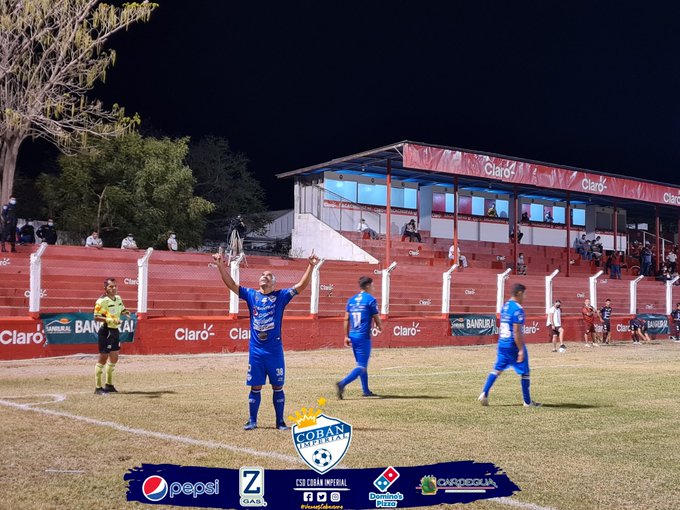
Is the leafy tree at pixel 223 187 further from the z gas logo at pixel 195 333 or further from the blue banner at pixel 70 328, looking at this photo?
the blue banner at pixel 70 328

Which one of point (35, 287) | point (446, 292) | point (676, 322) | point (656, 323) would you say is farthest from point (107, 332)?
point (656, 323)

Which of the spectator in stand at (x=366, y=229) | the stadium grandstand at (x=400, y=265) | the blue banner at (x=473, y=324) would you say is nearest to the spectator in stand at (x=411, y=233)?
the stadium grandstand at (x=400, y=265)

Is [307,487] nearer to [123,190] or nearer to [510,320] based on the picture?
[510,320]

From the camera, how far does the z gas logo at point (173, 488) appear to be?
152 inches

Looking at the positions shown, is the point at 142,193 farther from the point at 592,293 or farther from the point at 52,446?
the point at 52,446

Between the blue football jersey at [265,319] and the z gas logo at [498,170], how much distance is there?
81.9 feet

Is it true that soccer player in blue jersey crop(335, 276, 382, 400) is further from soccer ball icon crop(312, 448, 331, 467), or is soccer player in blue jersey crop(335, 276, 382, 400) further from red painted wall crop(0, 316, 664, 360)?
red painted wall crop(0, 316, 664, 360)

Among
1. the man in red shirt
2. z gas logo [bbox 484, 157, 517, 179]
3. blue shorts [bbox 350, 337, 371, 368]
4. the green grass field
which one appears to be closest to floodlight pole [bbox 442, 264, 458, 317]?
the man in red shirt

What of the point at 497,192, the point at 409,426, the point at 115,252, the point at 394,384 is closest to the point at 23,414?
the point at 409,426

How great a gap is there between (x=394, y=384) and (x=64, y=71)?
20.5 m

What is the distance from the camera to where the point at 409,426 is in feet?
29.1

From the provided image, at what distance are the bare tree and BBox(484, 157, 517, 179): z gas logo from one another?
14947mm

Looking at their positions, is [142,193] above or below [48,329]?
above

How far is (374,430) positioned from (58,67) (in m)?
24.3
